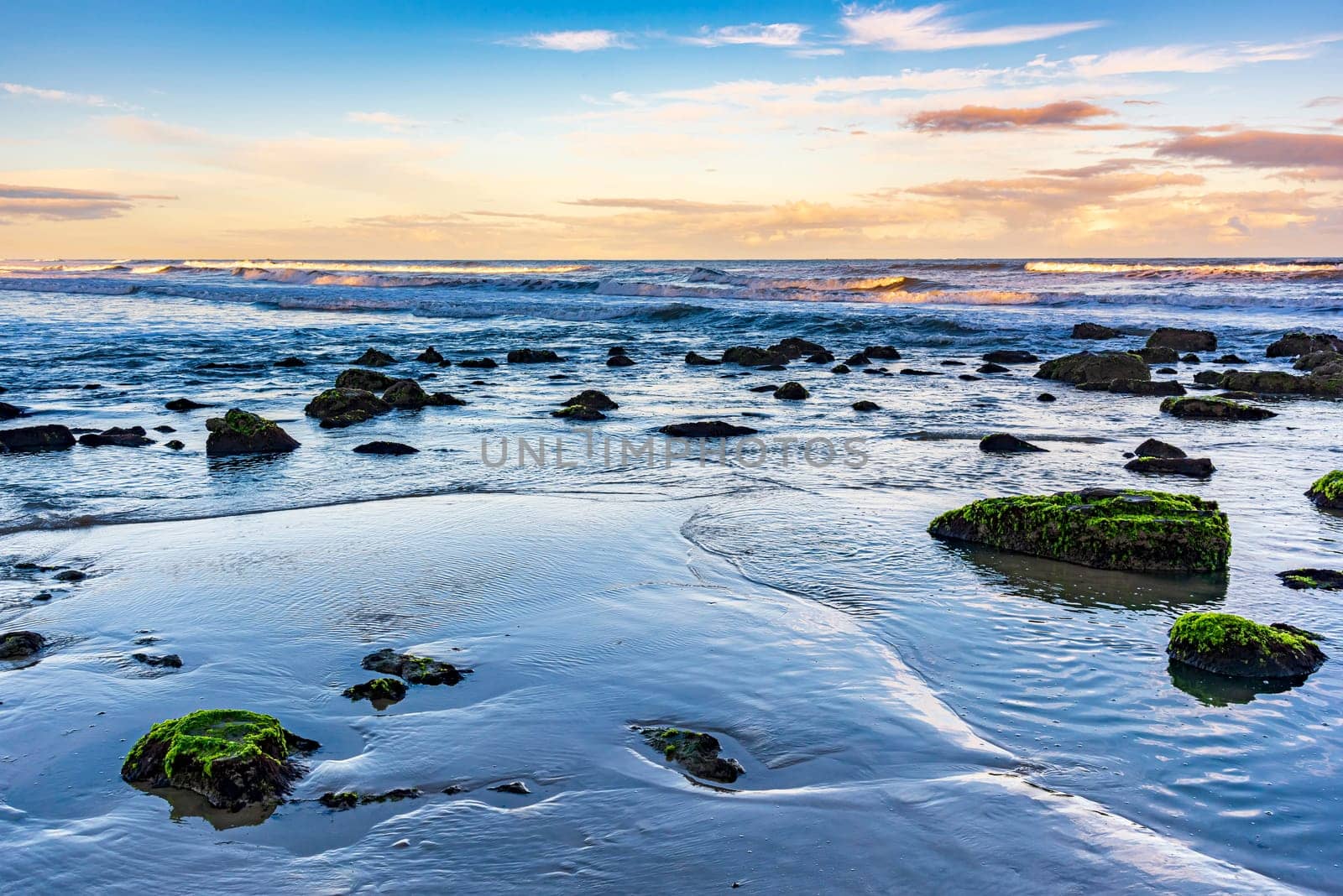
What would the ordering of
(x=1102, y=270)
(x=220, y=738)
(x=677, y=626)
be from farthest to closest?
1. (x=1102, y=270)
2. (x=677, y=626)
3. (x=220, y=738)

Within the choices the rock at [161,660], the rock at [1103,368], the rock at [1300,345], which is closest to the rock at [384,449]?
the rock at [161,660]

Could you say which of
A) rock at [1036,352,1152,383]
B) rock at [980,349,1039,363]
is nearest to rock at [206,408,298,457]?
rock at [1036,352,1152,383]

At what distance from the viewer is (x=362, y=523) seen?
24.7 ft

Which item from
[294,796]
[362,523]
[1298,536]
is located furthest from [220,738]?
[1298,536]

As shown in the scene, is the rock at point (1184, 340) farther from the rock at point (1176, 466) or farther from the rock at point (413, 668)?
the rock at point (413, 668)

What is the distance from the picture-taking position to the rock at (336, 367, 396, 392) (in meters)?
16.2

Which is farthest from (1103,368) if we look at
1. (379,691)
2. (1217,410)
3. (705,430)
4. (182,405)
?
(379,691)

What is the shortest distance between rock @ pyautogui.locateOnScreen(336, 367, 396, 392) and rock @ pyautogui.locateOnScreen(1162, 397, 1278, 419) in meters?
11.9

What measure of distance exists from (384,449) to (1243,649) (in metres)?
8.33

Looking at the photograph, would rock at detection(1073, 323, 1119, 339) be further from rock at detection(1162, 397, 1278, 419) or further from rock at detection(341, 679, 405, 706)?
rock at detection(341, 679, 405, 706)

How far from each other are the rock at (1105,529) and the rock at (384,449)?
596 cm

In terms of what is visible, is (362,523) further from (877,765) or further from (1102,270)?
(1102,270)

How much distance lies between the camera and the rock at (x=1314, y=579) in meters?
5.89

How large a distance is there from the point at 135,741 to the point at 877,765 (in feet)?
9.60
